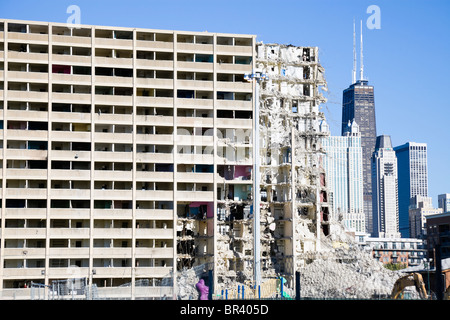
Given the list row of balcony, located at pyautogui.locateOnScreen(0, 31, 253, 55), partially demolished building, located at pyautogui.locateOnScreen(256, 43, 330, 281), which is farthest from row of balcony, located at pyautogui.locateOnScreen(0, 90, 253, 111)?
row of balcony, located at pyautogui.locateOnScreen(0, 31, 253, 55)

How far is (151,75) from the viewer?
10231 cm

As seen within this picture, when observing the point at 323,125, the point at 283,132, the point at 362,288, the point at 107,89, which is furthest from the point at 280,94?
the point at 362,288

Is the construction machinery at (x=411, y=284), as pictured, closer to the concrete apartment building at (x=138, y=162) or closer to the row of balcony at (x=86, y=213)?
the concrete apartment building at (x=138, y=162)

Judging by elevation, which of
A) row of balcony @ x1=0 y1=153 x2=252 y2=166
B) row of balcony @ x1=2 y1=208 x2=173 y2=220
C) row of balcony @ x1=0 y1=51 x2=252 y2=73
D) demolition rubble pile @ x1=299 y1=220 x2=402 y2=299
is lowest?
demolition rubble pile @ x1=299 y1=220 x2=402 y2=299

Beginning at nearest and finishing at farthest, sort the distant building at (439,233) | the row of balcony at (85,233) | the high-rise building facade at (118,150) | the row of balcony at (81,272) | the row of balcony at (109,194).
A: 1. the row of balcony at (81,272)
2. the row of balcony at (85,233)
3. the high-rise building facade at (118,150)
4. the row of balcony at (109,194)
5. the distant building at (439,233)

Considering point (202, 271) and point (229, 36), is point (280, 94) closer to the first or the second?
point (229, 36)

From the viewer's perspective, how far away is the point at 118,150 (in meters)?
100

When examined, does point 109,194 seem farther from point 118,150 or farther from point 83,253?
point 83,253

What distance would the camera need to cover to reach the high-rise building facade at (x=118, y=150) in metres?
94.8

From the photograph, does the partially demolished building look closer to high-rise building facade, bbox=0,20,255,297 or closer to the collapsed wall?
the collapsed wall

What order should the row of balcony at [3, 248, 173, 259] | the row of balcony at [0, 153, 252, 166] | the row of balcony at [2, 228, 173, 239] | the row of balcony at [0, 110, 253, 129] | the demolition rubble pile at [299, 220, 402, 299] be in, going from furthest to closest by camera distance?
the row of balcony at [0, 110, 253, 129] → the row of balcony at [0, 153, 252, 166] → the row of balcony at [2, 228, 173, 239] → the row of balcony at [3, 248, 173, 259] → the demolition rubble pile at [299, 220, 402, 299]

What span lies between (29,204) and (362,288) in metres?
41.9

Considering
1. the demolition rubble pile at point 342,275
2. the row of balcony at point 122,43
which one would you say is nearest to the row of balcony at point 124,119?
the row of balcony at point 122,43

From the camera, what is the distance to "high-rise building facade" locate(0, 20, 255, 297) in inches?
3733
